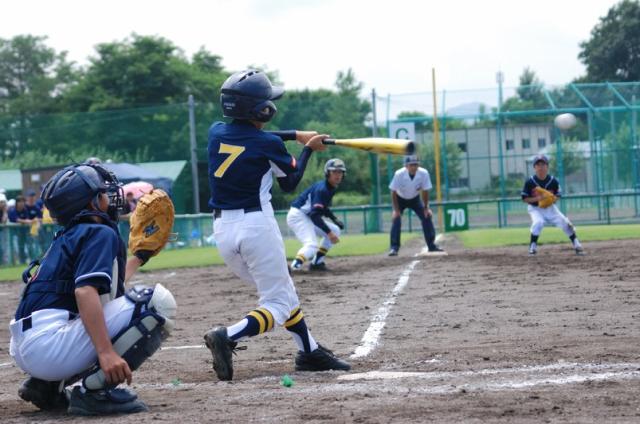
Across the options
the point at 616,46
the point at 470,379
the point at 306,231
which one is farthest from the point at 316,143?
the point at 616,46

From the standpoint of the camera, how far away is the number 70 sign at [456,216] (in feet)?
81.8

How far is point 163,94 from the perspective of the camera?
56.2 m

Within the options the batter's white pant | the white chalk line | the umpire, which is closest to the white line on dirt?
the white chalk line

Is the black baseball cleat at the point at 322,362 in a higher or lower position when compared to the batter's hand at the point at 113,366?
lower

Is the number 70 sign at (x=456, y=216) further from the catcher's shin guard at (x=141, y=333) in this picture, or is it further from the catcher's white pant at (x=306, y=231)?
the catcher's shin guard at (x=141, y=333)

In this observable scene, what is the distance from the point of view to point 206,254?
22.5 meters

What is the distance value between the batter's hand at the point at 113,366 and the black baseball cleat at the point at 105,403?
0.25 m

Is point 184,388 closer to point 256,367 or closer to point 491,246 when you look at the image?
point 256,367

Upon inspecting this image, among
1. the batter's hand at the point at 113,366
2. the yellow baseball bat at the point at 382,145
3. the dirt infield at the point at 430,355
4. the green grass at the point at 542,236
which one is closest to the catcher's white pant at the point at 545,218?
the green grass at the point at 542,236

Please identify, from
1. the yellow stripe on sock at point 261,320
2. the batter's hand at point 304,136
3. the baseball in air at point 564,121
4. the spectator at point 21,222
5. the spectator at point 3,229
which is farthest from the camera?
the baseball in air at point 564,121

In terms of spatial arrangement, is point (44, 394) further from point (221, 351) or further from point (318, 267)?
point (318, 267)

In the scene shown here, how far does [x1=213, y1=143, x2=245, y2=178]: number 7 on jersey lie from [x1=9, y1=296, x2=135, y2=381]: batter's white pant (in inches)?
61.7

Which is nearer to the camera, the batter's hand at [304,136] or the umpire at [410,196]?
the batter's hand at [304,136]

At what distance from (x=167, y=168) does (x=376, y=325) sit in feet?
76.8
